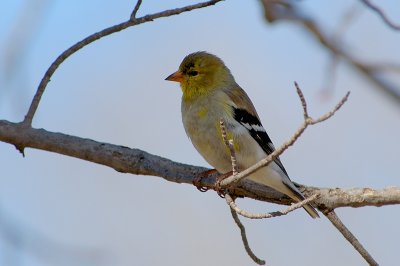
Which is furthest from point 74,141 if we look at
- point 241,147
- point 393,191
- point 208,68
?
point 393,191

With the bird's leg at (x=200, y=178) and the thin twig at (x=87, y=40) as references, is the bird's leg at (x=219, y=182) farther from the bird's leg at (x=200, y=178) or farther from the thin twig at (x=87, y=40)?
the thin twig at (x=87, y=40)

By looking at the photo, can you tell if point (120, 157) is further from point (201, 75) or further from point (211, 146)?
point (201, 75)

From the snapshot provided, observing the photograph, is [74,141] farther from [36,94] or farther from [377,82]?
[377,82]

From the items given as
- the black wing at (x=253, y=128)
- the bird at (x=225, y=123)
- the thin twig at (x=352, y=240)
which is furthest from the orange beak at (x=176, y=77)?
the thin twig at (x=352, y=240)

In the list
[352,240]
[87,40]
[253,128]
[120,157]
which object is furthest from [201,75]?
[352,240]

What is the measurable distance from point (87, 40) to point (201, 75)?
145 cm

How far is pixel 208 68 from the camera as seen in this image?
Answer: 17.0 feet

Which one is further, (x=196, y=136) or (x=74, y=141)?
(x=196, y=136)

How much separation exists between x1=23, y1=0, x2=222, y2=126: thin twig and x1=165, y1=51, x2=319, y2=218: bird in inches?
40.0

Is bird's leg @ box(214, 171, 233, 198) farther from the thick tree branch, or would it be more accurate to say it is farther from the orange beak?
the orange beak

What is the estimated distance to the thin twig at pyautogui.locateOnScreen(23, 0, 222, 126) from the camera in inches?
143

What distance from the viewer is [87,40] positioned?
383cm

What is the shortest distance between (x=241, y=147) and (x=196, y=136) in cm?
33

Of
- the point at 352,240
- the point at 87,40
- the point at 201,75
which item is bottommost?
the point at 352,240
